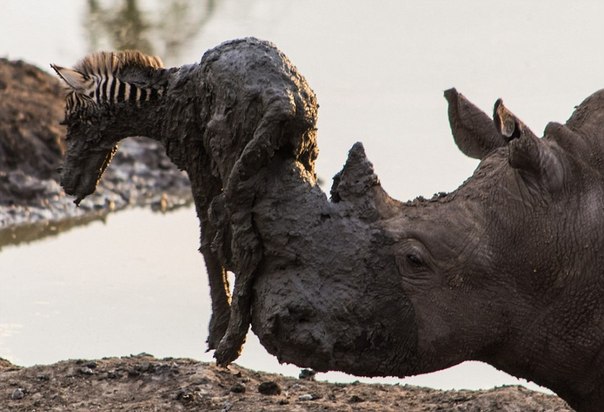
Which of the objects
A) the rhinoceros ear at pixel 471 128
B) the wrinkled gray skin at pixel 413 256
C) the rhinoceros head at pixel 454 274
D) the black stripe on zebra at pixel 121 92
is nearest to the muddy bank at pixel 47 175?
the black stripe on zebra at pixel 121 92

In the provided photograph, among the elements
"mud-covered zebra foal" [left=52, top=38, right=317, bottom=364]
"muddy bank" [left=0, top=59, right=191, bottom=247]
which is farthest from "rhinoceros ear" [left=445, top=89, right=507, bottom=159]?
"muddy bank" [left=0, top=59, right=191, bottom=247]

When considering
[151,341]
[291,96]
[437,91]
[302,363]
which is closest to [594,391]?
[302,363]

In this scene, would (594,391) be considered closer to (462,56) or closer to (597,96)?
(597,96)

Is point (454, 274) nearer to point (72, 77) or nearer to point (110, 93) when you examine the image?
point (110, 93)

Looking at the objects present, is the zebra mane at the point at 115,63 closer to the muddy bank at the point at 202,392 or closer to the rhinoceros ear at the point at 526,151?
the rhinoceros ear at the point at 526,151

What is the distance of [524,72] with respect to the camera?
14016mm

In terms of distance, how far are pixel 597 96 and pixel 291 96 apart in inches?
41.8

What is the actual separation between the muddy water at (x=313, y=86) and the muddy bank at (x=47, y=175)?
1.19ft

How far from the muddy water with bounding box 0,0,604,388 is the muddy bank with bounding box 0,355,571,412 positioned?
79cm

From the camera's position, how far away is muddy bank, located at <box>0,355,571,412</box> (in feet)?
23.2

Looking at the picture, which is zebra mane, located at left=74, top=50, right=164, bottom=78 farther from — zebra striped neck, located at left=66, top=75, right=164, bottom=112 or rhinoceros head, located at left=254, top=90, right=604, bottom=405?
rhinoceros head, located at left=254, top=90, right=604, bottom=405

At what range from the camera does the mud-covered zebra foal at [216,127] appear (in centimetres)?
535

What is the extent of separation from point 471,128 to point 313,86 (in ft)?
27.2

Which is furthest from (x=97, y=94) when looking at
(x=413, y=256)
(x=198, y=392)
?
(x=198, y=392)
